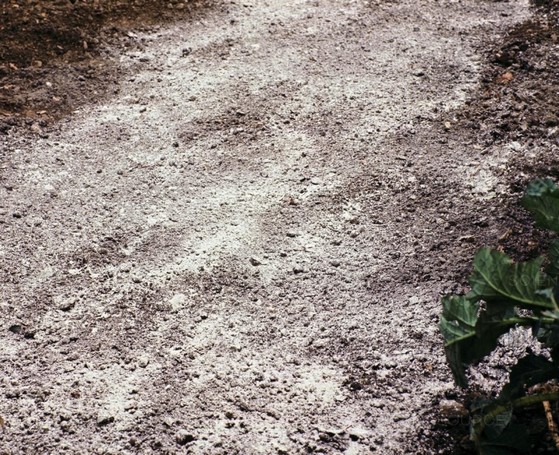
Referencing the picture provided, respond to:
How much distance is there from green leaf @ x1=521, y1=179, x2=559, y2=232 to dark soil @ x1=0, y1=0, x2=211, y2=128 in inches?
102

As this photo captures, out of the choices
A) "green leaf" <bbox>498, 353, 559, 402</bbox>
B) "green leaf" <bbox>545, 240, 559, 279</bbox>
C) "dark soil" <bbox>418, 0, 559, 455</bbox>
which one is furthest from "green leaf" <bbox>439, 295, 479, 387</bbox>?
"dark soil" <bbox>418, 0, 559, 455</bbox>

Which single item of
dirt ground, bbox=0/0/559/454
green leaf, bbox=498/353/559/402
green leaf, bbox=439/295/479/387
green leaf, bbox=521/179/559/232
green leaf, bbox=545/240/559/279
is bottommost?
dirt ground, bbox=0/0/559/454

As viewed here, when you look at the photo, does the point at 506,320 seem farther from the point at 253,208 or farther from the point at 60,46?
the point at 60,46

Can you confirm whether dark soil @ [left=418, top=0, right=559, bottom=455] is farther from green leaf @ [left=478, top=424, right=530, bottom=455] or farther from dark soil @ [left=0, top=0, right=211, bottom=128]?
dark soil @ [left=0, top=0, right=211, bottom=128]

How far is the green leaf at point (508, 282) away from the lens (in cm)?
186

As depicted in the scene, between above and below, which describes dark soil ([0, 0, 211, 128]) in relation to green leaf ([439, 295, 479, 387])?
below

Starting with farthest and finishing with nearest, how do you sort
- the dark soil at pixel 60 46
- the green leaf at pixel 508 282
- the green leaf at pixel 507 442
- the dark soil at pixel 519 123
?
the dark soil at pixel 60 46 → the dark soil at pixel 519 123 → the green leaf at pixel 507 442 → the green leaf at pixel 508 282

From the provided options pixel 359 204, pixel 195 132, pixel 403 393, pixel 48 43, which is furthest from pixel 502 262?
pixel 48 43

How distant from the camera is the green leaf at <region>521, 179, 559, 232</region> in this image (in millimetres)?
1935

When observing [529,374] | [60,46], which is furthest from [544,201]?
[60,46]

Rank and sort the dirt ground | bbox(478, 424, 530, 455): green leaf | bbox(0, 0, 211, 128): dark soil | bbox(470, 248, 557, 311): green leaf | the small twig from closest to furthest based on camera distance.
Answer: bbox(470, 248, 557, 311): green leaf → bbox(478, 424, 530, 455): green leaf → the small twig → the dirt ground → bbox(0, 0, 211, 128): dark soil

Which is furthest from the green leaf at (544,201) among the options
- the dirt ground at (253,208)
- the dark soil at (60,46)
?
the dark soil at (60,46)

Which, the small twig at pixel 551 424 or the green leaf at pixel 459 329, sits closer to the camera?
the green leaf at pixel 459 329

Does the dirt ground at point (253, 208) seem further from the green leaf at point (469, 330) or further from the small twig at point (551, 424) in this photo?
the green leaf at point (469, 330)
